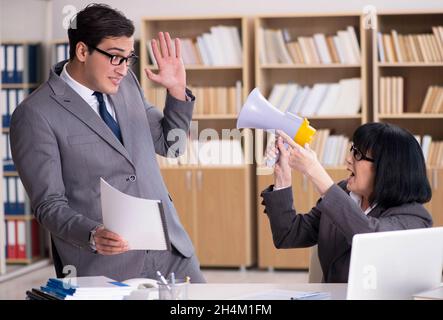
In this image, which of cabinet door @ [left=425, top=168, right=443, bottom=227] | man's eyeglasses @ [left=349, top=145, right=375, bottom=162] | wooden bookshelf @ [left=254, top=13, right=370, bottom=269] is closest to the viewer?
man's eyeglasses @ [left=349, top=145, right=375, bottom=162]

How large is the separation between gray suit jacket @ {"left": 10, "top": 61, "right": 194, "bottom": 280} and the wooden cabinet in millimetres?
3098

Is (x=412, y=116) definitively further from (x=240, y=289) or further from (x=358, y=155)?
(x=240, y=289)

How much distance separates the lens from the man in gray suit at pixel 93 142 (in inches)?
90.7

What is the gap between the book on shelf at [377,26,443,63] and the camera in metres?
5.43

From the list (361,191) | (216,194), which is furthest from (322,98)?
(361,191)

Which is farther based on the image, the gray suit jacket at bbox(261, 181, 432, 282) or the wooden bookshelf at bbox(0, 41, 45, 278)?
the wooden bookshelf at bbox(0, 41, 45, 278)

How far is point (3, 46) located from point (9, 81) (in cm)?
26

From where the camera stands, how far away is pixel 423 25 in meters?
5.61

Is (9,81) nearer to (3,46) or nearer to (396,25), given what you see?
(3,46)

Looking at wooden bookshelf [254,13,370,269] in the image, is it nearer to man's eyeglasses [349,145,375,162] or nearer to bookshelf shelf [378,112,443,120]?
bookshelf shelf [378,112,443,120]

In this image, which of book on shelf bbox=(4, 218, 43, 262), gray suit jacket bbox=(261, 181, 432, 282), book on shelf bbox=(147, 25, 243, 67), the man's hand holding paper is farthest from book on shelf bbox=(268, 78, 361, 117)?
the man's hand holding paper

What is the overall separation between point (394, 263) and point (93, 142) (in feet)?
3.19

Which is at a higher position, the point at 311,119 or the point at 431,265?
the point at 311,119
